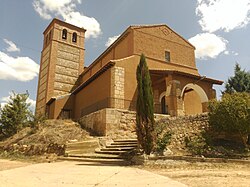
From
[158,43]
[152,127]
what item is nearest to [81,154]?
[152,127]

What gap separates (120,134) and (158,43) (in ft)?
33.3

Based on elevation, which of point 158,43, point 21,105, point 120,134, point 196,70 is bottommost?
point 120,134

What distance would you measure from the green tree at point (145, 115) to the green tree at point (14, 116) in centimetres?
1107

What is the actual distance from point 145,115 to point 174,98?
6888 mm

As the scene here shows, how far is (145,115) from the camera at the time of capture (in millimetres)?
8734

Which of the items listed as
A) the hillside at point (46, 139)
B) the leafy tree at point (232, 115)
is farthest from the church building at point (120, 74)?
the leafy tree at point (232, 115)

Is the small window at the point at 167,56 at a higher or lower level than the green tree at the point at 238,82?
higher

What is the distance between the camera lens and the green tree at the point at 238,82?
808 inches

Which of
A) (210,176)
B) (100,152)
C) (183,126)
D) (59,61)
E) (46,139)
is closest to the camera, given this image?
(210,176)

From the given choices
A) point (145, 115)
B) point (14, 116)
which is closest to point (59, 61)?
point (14, 116)

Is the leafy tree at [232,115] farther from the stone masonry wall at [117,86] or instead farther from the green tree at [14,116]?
the green tree at [14,116]

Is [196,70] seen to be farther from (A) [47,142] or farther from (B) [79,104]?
(A) [47,142]

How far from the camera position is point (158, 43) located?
1919 centimetres

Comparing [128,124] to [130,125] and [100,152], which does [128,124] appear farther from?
[100,152]
